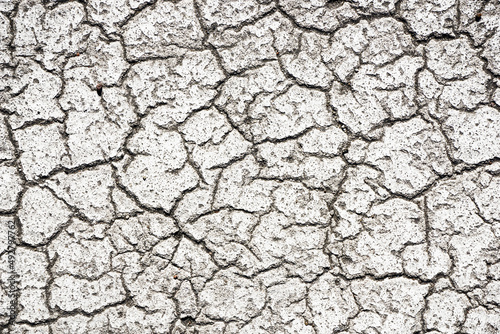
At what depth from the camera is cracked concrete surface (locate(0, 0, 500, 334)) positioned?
2123 millimetres

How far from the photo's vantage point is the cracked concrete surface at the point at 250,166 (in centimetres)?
212

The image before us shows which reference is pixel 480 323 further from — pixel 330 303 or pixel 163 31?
pixel 163 31

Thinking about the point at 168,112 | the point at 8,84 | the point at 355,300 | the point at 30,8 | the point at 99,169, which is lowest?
the point at 355,300

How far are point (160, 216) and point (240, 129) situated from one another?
50 cm

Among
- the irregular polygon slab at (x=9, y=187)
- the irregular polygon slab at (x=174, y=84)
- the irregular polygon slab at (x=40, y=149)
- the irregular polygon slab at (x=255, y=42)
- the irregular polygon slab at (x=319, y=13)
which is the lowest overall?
the irregular polygon slab at (x=9, y=187)

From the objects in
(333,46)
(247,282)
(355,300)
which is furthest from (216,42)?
(355,300)

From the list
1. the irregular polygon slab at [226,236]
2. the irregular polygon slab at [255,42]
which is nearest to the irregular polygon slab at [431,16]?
the irregular polygon slab at [255,42]

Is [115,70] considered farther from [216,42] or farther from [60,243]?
[60,243]

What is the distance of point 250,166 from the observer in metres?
2.19

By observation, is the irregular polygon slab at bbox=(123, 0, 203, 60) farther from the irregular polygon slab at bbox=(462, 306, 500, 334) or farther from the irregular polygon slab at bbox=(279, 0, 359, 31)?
the irregular polygon slab at bbox=(462, 306, 500, 334)

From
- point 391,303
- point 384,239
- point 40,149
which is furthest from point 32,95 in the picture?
point 391,303

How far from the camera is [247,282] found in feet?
7.02

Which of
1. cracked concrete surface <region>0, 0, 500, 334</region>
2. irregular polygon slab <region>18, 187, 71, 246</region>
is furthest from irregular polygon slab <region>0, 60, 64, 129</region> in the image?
irregular polygon slab <region>18, 187, 71, 246</region>

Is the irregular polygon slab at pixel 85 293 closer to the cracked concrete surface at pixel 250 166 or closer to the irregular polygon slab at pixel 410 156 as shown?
the cracked concrete surface at pixel 250 166
